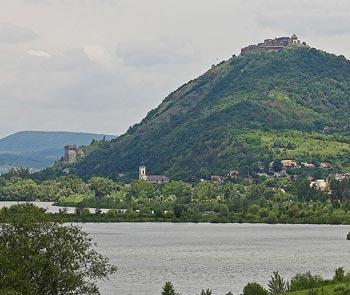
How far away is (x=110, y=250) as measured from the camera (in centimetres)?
13662

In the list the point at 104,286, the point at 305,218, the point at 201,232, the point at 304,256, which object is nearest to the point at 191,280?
the point at 104,286

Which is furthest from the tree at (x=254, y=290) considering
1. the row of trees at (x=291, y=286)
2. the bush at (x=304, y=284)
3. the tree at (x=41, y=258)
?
the tree at (x=41, y=258)

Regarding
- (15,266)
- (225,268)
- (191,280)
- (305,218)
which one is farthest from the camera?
(305,218)

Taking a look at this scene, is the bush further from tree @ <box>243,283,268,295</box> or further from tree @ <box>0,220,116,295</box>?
tree @ <box>0,220,116,295</box>

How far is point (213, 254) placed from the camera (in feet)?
421

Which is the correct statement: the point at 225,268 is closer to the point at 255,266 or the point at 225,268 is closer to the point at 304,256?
the point at 255,266

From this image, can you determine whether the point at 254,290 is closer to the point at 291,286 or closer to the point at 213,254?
the point at 291,286

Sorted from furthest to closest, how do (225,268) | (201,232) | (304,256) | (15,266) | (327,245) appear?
(201,232), (327,245), (304,256), (225,268), (15,266)

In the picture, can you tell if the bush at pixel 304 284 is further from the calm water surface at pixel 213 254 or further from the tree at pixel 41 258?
the calm water surface at pixel 213 254

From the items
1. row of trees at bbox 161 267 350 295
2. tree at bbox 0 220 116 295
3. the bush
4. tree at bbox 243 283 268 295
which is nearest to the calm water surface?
row of trees at bbox 161 267 350 295

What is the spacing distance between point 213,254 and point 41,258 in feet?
256

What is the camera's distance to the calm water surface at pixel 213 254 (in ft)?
305

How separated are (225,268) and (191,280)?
13.1m

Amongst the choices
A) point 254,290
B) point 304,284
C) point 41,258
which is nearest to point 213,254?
point 304,284
